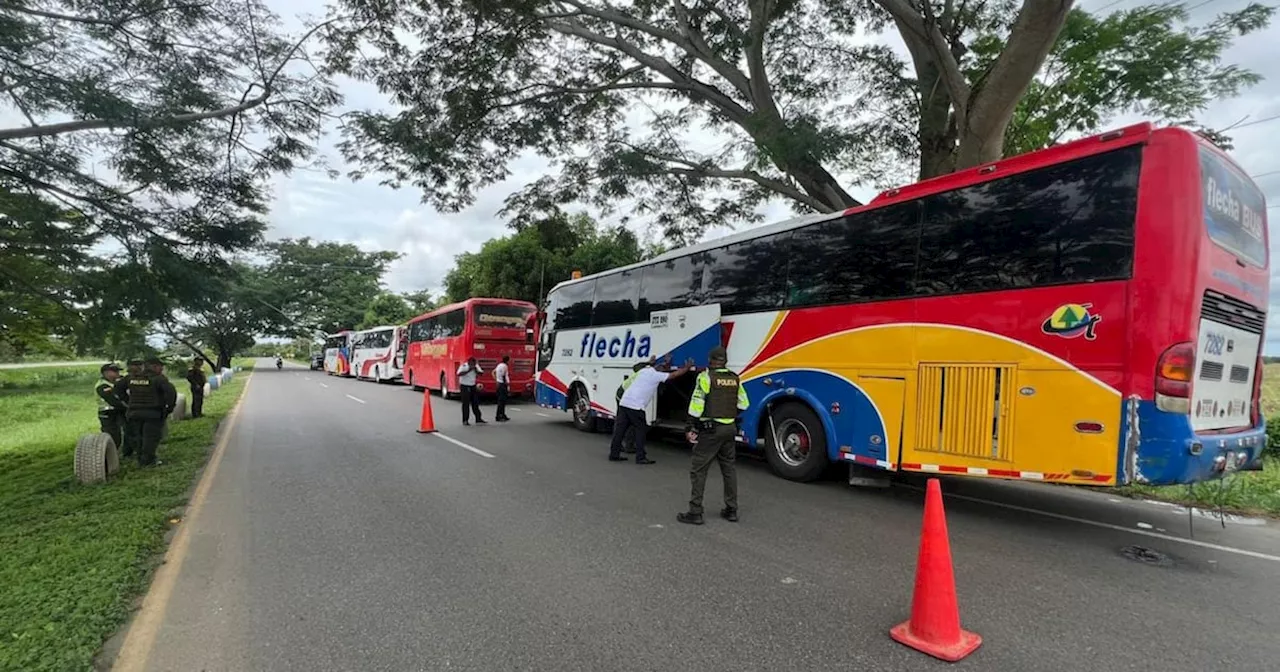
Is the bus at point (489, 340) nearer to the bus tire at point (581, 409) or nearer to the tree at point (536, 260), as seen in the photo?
the tree at point (536, 260)

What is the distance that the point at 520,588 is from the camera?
4.20 m

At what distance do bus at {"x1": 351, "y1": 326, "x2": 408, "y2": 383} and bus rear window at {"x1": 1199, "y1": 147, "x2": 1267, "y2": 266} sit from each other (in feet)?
90.1

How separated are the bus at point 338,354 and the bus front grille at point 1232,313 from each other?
136 ft

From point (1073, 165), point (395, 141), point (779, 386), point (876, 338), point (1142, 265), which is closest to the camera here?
point (1142, 265)

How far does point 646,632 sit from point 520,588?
1.04m

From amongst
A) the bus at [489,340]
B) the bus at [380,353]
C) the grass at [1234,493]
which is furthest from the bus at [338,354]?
the grass at [1234,493]

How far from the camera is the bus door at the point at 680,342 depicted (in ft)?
30.1

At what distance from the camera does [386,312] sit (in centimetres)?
5500

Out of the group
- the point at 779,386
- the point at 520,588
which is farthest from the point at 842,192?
the point at 520,588

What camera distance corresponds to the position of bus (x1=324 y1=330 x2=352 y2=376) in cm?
4114

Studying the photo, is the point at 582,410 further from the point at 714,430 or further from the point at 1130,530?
the point at 1130,530

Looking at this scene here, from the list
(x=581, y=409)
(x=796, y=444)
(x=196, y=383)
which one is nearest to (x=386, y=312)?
(x=196, y=383)

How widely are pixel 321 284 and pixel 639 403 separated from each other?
56.2m

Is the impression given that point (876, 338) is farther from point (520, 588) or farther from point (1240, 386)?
point (520, 588)
